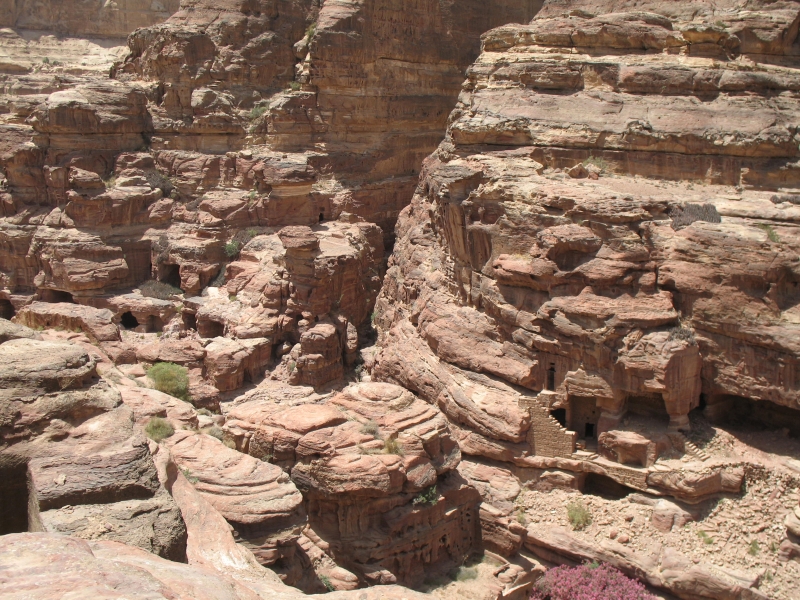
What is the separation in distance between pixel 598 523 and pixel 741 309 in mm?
5191

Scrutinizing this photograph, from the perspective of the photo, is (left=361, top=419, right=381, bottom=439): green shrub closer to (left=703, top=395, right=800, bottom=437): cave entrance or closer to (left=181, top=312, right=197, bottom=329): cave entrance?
(left=703, top=395, right=800, bottom=437): cave entrance

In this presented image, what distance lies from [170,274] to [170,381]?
1075 centimetres

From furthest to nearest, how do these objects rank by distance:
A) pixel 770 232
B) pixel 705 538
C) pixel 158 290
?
pixel 158 290 < pixel 770 232 < pixel 705 538

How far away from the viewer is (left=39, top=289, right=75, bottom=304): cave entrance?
2825 centimetres

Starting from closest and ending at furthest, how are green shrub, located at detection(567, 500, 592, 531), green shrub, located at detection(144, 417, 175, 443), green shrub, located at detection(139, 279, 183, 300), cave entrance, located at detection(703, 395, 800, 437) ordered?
green shrub, located at detection(144, 417, 175, 443) < green shrub, located at detection(567, 500, 592, 531) < cave entrance, located at detection(703, 395, 800, 437) < green shrub, located at detection(139, 279, 183, 300)

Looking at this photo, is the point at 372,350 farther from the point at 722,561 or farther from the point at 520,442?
the point at 722,561

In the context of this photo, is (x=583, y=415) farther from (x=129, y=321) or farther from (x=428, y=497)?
(x=129, y=321)

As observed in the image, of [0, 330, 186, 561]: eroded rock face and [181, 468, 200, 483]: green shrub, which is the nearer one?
[0, 330, 186, 561]: eroded rock face

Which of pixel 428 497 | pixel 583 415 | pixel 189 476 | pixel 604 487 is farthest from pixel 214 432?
pixel 604 487

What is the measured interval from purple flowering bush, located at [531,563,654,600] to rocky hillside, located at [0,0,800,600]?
1.38ft

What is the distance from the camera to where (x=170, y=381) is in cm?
1923

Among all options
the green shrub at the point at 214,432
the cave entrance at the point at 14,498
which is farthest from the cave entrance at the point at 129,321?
the cave entrance at the point at 14,498

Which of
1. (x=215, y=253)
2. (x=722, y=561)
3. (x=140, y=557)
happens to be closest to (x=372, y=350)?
(x=215, y=253)

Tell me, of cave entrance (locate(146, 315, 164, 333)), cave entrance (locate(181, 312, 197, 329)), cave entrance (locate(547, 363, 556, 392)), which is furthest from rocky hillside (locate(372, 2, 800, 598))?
cave entrance (locate(146, 315, 164, 333))
